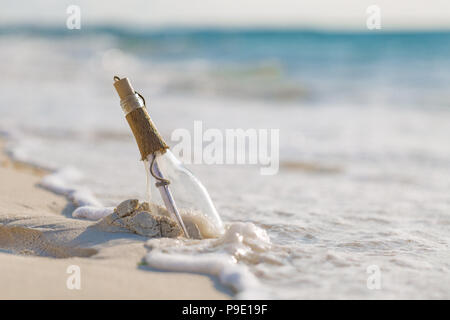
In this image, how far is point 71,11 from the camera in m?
4.13

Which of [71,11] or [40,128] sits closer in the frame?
[71,11]

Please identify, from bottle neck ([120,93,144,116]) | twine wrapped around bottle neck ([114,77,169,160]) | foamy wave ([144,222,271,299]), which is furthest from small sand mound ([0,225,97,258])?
bottle neck ([120,93,144,116])

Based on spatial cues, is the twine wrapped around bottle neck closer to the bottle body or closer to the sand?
the bottle body

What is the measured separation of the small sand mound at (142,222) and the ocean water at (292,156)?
0.21ft

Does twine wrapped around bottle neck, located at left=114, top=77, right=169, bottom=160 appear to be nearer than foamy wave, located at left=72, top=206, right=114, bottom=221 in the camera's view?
Yes

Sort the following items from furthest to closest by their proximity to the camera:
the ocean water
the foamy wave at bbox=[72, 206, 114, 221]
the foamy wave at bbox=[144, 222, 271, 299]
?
1. the foamy wave at bbox=[72, 206, 114, 221]
2. the ocean water
3. the foamy wave at bbox=[144, 222, 271, 299]

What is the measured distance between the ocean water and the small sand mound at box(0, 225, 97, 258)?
1.14 feet

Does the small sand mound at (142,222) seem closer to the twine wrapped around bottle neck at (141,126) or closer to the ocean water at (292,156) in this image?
the ocean water at (292,156)

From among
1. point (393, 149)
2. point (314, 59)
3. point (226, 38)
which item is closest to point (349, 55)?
point (314, 59)

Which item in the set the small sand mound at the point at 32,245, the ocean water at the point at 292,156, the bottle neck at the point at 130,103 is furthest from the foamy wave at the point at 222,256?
the bottle neck at the point at 130,103

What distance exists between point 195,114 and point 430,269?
17.7 feet

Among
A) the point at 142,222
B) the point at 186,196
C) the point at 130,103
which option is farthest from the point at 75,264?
the point at 130,103

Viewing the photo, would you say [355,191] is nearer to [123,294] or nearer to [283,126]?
[123,294]

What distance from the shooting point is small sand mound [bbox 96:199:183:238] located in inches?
85.2
